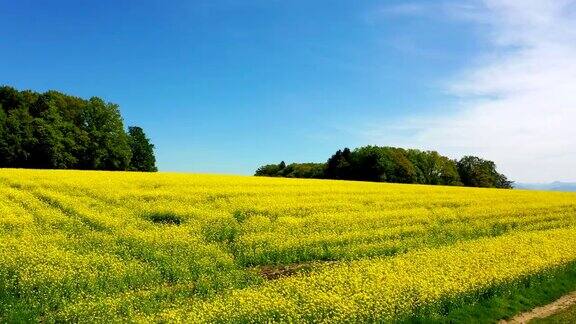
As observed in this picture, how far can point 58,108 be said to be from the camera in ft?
220

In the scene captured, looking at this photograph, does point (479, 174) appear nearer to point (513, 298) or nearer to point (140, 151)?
point (140, 151)

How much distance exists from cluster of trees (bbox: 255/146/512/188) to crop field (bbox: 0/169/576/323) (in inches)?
2315

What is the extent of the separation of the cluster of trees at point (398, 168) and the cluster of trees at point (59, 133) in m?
39.1

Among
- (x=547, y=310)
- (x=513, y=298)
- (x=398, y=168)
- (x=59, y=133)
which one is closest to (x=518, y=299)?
(x=513, y=298)

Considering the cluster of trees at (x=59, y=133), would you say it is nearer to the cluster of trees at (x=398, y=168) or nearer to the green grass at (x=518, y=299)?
the cluster of trees at (x=398, y=168)

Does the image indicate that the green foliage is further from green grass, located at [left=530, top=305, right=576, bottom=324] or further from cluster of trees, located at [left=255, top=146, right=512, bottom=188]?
green grass, located at [left=530, top=305, right=576, bottom=324]

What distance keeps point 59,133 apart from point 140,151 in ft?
64.1

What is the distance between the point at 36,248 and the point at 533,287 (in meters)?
17.1

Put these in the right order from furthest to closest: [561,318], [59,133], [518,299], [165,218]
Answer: [59,133] < [165,218] < [518,299] < [561,318]

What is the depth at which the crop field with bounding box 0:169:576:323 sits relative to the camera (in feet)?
47.2

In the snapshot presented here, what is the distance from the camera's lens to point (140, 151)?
80.4 m

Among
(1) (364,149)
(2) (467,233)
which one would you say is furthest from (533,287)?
(1) (364,149)

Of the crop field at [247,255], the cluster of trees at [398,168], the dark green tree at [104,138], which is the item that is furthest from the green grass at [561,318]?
the cluster of trees at [398,168]

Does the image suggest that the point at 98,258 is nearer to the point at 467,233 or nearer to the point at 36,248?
the point at 36,248
